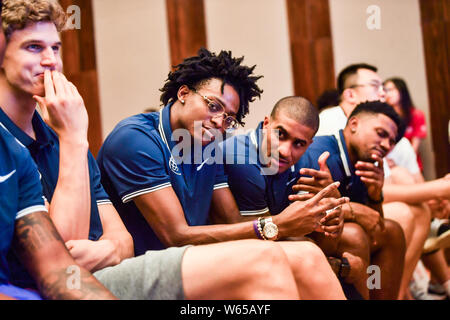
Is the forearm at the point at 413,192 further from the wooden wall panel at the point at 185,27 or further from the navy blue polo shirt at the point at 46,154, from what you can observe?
the wooden wall panel at the point at 185,27

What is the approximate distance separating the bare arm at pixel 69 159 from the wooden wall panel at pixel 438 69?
2.96 m

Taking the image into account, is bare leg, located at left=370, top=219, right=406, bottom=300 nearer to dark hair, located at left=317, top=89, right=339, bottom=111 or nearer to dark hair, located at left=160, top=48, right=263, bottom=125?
dark hair, located at left=160, top=48, right=263, bottom=125

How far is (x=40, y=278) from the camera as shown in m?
1.00

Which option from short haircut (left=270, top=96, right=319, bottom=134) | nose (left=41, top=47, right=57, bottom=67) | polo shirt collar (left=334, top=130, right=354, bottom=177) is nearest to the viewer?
nose (left=41, top=47, right=57, bottom=67)

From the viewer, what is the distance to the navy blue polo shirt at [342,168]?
2.20 metres

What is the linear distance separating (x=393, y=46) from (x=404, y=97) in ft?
1.22

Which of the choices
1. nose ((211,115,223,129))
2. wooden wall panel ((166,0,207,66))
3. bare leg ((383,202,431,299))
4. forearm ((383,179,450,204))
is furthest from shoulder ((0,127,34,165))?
wooden wall panel ((166,0,207,66))

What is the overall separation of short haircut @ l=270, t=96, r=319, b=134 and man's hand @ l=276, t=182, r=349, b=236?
373mm

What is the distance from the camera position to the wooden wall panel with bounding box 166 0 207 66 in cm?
363

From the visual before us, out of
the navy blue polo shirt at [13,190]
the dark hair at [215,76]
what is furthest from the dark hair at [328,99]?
the navy blue polo shirt at [13,190]

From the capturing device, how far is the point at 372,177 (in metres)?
2.13

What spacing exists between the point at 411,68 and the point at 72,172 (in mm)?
3062

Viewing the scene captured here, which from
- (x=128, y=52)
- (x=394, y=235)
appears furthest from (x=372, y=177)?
(x=128, y=52)

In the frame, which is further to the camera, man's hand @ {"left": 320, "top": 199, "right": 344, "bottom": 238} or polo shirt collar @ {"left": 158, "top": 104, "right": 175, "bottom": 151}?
man's hand @ {"left": 320, "top": 199, "right": 344, "bottom": 238}
